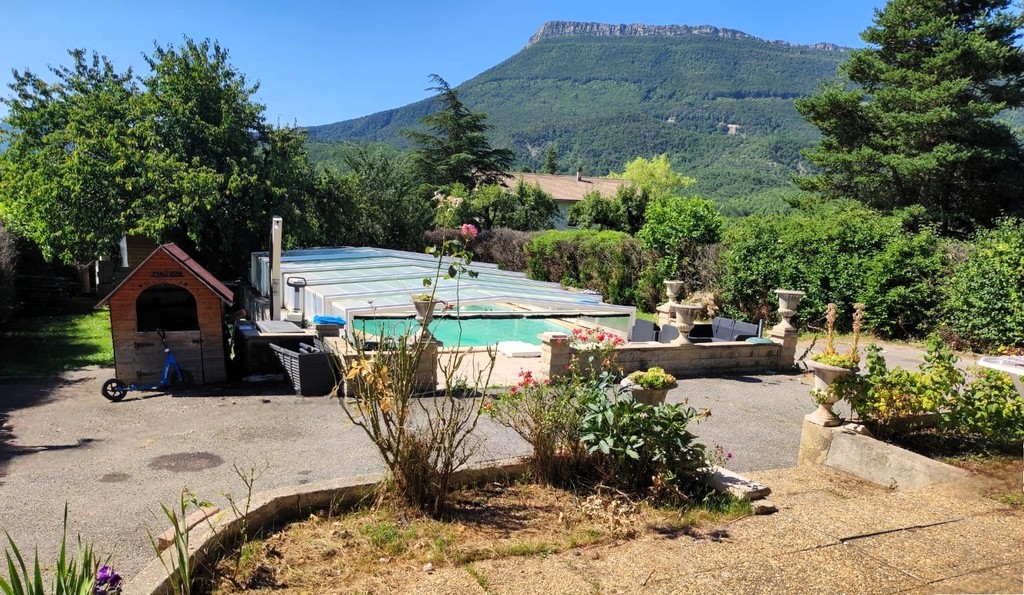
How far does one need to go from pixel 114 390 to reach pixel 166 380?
2.22 ft

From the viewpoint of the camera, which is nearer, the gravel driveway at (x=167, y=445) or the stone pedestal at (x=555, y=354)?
the gravel driveway at (x=167, y=445)

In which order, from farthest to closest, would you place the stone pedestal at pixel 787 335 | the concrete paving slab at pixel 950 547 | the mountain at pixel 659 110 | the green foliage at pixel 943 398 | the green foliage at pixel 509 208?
the mountain at pixel 659 110, the green foliage at pixel 509 208, the stone pedestal at pixel 787 335, the green foliage at pixel 943 398, the concrete paving slab at pixel 950 547

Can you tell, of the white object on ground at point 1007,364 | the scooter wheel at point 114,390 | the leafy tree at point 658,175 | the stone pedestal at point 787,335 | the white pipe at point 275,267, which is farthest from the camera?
the leafy tree at point 658,175

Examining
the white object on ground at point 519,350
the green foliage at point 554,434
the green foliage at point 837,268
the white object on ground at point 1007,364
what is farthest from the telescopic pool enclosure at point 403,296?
the green foliage at point 554,434

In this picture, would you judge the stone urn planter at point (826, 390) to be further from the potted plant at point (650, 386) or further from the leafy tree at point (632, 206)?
the leafy tree at point (632, 206)

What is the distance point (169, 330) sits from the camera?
30.7 feet

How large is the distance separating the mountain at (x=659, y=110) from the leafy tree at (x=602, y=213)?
29.6 meters

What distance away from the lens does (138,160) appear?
1762cm

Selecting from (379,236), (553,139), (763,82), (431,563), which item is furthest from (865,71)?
(763,82)

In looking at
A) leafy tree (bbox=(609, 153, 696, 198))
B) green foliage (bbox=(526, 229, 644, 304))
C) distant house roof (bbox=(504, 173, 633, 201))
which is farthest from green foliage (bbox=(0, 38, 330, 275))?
leafy tree (bbox=(609, 153, 696, 198))

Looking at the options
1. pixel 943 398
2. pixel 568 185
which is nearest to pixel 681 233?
pixel 943 398

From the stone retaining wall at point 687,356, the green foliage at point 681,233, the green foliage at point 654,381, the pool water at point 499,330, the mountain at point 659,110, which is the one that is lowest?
the pool water at point 499,330

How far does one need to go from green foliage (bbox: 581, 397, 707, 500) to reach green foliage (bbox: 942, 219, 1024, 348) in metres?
10.7

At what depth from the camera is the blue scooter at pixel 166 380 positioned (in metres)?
8.38
